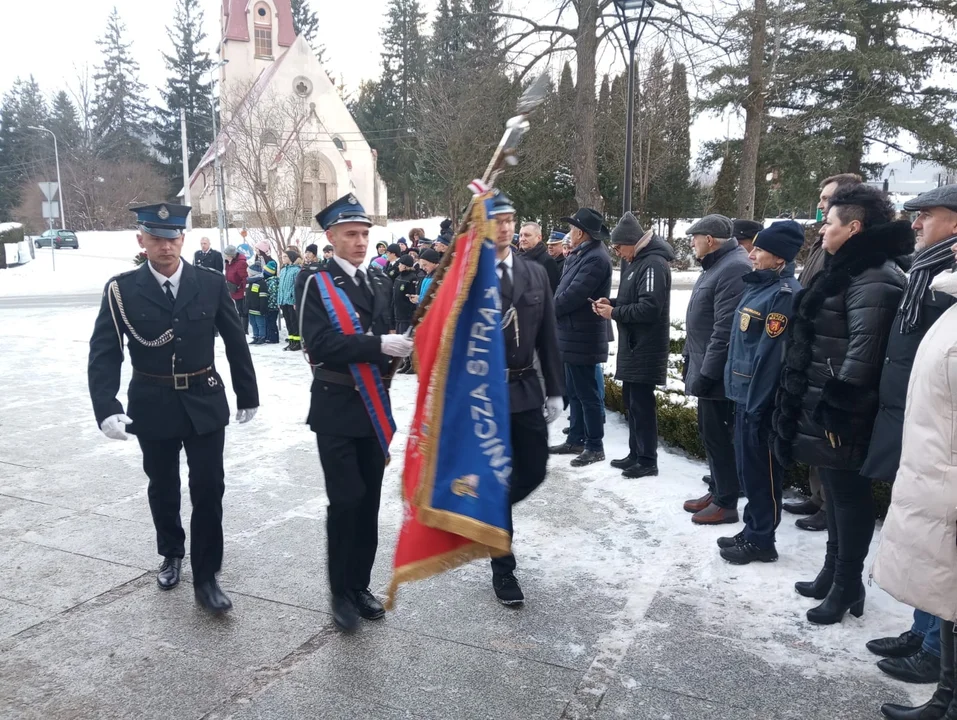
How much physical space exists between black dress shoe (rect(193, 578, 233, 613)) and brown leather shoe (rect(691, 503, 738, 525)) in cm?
296

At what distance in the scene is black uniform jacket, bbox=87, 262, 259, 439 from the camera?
13.0 ft

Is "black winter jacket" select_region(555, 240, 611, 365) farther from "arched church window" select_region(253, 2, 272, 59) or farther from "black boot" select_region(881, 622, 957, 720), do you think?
"arched church window" select_region(253, 2, 272, 59)

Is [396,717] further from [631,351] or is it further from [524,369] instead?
[631,351]

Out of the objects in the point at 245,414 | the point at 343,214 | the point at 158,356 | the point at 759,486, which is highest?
the point at 343,214

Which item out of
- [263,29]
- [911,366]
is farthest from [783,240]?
[263,29]

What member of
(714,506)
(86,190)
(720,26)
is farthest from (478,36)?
(86,190)

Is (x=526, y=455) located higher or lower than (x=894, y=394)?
lower

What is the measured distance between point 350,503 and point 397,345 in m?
0.82

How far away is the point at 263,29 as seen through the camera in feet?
183

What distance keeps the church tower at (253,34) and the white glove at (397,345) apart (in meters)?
55.6

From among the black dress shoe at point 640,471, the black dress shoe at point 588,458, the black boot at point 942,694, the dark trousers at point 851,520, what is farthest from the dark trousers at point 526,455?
the black dress shoe at point 588,458

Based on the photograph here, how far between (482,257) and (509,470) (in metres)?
0.91

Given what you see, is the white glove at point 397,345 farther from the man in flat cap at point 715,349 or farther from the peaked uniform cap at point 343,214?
the man in flat cap at point 715,349

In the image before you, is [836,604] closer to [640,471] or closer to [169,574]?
[640,471]
